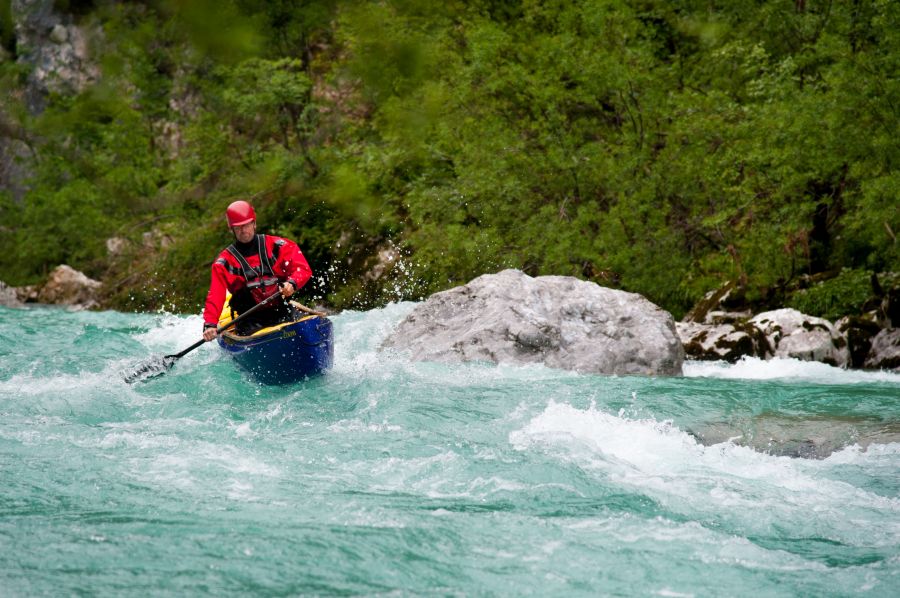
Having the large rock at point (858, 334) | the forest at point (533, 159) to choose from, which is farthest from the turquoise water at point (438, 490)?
the forest at point (533, 159)

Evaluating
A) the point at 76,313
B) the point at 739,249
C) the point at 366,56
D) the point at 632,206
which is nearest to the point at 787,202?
the point at 739,249

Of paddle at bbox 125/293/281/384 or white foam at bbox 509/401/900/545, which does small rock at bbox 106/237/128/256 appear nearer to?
paddle at bbox 125/293/281/384

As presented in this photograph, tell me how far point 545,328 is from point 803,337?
3139 mm

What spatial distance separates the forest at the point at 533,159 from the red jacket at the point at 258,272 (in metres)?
5.56

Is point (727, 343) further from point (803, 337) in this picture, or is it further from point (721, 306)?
point (721, 306)

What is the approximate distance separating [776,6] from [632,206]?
4.14m

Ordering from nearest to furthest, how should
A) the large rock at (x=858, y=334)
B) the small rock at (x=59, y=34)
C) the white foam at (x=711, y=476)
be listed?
the white foam at (x=711, y=476) < the large rock at (x=858, y=334) < the small rock at (x=59, y=34)

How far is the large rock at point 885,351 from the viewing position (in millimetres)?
9492

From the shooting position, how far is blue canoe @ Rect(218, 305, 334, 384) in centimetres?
782

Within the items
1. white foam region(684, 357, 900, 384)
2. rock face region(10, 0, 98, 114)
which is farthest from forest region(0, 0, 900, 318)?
rock face region(10, 0, 98, 114)

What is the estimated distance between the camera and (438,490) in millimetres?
5035

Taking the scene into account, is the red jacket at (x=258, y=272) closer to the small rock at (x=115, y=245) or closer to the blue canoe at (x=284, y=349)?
the blue canoe at (x=284, y=349)

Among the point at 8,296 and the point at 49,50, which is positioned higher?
the point at 49,50

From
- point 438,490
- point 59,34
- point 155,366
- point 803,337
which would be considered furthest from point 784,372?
point 59,34
